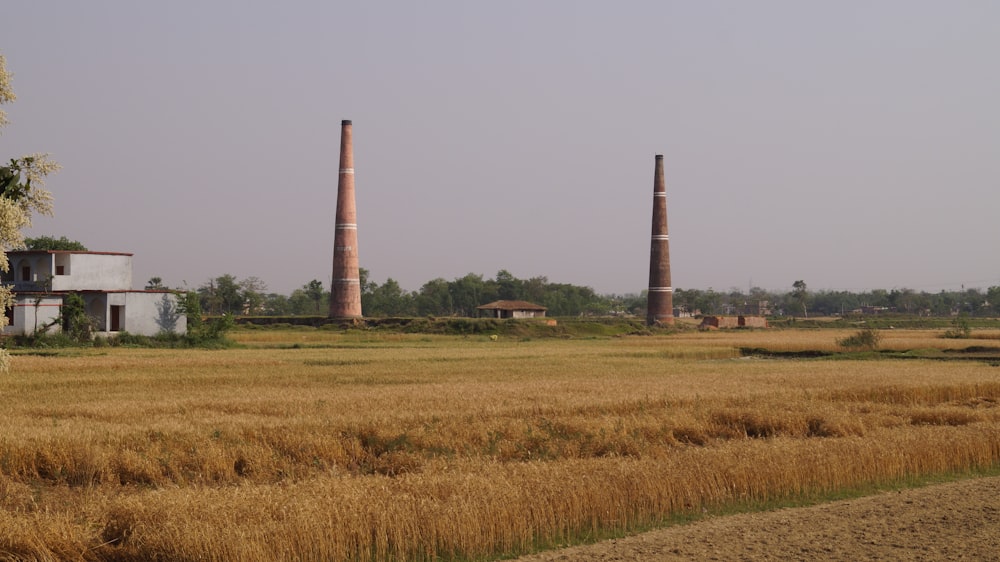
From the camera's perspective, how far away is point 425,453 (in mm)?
17688

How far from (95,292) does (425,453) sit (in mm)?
47263

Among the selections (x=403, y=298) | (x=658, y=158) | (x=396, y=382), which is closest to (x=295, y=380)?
(x=396, y=382)

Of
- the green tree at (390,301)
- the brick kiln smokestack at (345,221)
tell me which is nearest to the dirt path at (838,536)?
the brick kiln smokestack at (345,221)

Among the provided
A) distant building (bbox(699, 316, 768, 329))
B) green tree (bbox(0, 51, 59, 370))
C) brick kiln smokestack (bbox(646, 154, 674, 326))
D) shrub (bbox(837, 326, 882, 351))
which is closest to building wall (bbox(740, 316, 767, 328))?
distant building (bbox(699, 316, 768, 329))

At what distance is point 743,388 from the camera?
29438 millimetres

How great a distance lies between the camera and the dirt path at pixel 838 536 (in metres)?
11.2

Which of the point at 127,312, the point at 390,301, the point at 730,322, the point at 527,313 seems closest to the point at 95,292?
the point at 127,312

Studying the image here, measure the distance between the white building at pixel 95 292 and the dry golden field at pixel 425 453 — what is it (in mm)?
25679

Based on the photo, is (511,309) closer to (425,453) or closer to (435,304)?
(435,304)

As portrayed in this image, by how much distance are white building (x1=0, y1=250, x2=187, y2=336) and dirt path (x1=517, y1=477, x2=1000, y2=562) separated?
50974 mm

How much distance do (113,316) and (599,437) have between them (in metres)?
48.2

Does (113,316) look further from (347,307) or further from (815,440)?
(815,440)

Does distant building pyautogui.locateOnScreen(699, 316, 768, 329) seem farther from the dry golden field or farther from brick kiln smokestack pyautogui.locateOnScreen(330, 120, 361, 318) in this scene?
the dry golden field

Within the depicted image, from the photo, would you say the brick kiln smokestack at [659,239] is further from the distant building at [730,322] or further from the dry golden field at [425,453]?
the dry golden field at [425,453]
